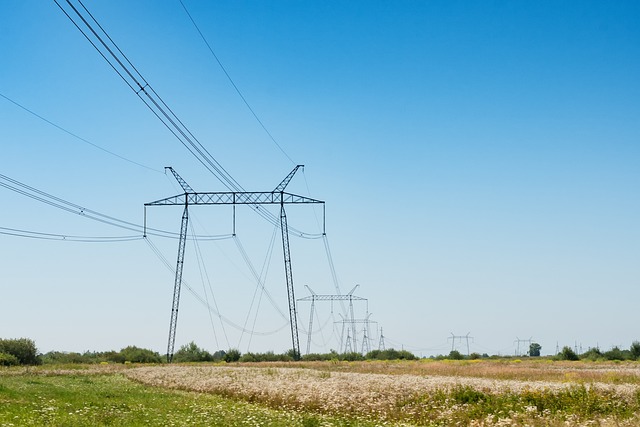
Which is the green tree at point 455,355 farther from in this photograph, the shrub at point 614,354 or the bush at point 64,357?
the bush at point 64,357

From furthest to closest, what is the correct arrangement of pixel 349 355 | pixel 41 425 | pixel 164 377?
1. pixel 349 355
2. pixel 164 377
3. pixel 41 425

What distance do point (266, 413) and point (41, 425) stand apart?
8833 mm

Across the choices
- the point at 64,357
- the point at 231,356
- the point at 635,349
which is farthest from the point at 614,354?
the point at 64,357

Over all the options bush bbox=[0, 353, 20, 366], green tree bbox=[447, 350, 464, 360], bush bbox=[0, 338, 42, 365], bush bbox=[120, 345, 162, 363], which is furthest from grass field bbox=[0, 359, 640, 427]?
green tree bbox=[447, 350, 464, 360]

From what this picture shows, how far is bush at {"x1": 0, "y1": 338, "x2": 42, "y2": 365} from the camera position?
80188 mm

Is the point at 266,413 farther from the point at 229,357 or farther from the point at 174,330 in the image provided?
the point at 229,357

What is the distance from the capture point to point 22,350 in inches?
3201

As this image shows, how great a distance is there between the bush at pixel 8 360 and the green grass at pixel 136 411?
4833cm

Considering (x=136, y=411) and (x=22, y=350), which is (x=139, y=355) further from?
(x=136, y=411)

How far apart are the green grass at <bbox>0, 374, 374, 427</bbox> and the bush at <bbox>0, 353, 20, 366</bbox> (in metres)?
48.3

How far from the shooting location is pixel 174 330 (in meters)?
66.9

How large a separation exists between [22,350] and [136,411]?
63.7 meters

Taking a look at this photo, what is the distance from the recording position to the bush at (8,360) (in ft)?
250

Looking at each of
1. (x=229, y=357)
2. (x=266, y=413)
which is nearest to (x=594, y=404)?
(x=266, y=413)
